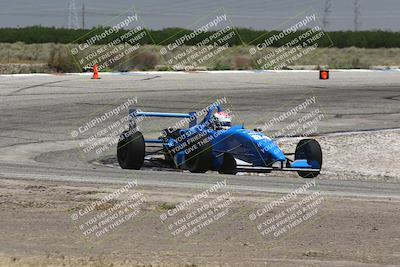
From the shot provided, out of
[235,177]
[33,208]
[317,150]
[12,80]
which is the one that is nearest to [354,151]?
[317,150]

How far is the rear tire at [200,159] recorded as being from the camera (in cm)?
1670

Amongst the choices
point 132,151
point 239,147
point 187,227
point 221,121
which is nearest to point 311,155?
point 239,147

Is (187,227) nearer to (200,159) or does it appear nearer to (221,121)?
(200,159)

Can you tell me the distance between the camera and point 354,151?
2075 cm

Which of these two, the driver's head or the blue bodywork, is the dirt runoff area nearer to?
the blue bodywork

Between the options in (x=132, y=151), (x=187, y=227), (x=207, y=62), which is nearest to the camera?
(x=187, y=227)

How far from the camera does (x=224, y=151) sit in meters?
17.0

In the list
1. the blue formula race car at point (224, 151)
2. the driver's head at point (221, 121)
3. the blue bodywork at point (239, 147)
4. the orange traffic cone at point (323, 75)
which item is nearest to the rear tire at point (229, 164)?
the blue formula race car at point (224, 151)

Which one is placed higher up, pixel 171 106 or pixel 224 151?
pixel 224 151

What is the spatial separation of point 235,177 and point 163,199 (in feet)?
10.1

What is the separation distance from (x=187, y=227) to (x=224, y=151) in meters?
6.01

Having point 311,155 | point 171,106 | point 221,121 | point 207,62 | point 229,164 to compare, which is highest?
point 221,121

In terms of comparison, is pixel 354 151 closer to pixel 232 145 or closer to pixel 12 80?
pixel 232 145

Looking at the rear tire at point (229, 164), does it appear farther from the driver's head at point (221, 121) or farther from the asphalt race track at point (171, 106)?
the driver's head at point (221, 121)
